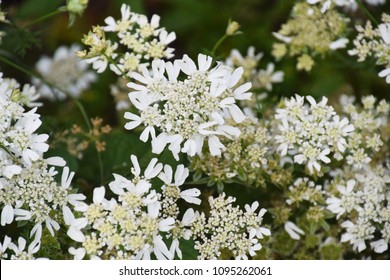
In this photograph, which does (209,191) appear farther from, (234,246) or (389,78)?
(389,78)

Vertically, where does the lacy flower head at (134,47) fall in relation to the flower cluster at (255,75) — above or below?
above

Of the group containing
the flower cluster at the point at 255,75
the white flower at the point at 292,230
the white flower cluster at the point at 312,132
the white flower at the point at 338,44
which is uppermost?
the white flower at the point at 338,44

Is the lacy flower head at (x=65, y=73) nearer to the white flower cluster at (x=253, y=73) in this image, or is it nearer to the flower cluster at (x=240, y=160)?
the white flower cluster at (x=253, y=73)

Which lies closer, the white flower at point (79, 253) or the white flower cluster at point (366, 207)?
the white flower at point (79, 253)

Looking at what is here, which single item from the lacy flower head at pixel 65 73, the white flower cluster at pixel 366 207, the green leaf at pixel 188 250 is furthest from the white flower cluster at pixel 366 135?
the lacy flower head at pixel 65 73

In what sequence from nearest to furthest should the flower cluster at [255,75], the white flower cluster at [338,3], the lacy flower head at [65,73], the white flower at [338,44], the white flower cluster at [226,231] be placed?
the white flower cluster at [226,231]
the white flower cluster at [338,3]
the white flower at [338,44]
the flower cluster at [255,75]
the lacy flower head at [65,73]
